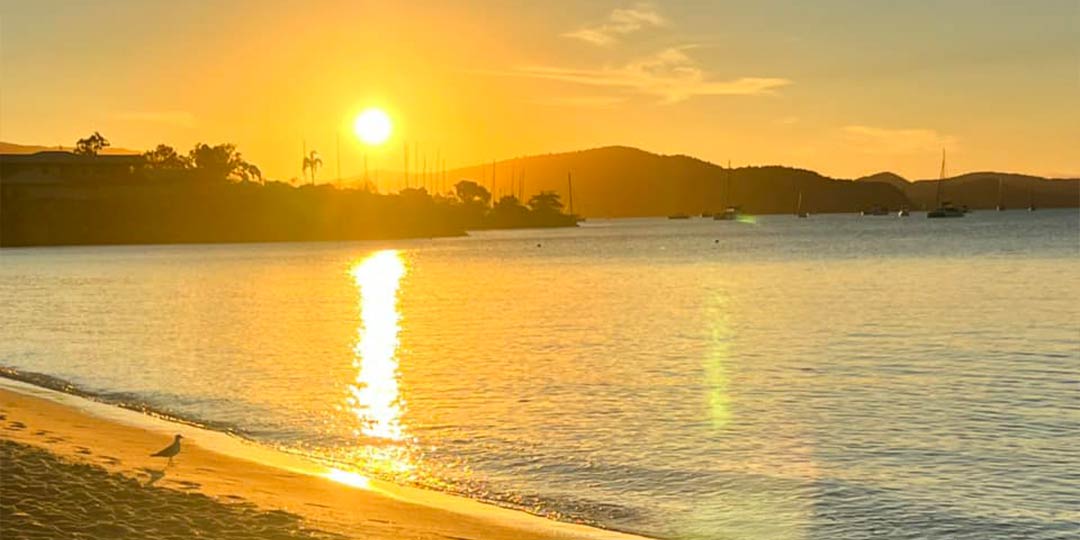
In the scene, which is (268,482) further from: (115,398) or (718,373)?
(718,373)

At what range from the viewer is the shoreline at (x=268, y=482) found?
16.4m

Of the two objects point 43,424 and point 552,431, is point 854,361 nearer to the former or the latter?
point 552,431

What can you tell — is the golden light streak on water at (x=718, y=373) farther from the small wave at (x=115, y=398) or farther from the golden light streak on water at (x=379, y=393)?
the small wave at (x=115, y=398)

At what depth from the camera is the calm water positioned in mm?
19828

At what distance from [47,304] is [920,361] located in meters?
55.9

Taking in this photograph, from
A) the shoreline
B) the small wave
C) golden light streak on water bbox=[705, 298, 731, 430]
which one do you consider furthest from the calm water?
the shoreline

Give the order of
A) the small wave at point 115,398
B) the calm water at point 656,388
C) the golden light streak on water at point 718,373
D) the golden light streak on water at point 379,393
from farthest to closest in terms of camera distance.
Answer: the golden light streak on water at point 718,373, the small wave at point 115,398, the golden light streak on water at point 379,393, the calm water at point 656,388

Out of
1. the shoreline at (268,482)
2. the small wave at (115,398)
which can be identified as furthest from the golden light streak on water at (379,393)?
the small wave at (115,398)

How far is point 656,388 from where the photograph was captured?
34656 mm

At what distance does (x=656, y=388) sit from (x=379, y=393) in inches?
342

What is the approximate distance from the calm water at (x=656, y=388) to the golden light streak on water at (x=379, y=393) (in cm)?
17

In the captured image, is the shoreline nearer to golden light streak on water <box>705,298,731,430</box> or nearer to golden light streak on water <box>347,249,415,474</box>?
golden light streak on water <box>347,249,415,474</box>

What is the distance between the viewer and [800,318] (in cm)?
5997

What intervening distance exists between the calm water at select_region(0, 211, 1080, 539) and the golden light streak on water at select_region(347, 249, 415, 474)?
17 centimetres
